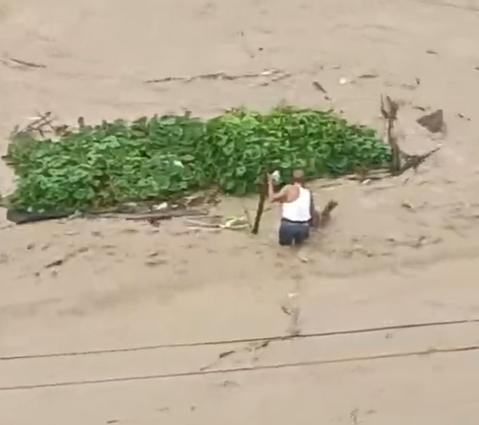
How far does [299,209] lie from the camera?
12516 millimetres

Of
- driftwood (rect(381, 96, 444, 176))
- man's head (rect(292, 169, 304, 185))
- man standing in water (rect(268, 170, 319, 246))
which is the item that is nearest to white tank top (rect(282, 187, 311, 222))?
man standing in water (rect(268, 170, 319, 246))

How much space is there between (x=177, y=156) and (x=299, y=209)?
1.45m

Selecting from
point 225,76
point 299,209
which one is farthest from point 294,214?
point 225,76

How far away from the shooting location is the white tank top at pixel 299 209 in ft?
41.0

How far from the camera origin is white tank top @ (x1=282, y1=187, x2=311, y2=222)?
12.5 m

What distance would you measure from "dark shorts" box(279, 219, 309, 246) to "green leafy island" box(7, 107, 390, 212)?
0.74 meters

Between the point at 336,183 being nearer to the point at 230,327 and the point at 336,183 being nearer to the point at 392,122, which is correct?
the point at 392,122

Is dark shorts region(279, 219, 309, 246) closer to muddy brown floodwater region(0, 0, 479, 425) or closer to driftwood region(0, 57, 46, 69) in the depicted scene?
muddy brown floodwater region(0, 0, 479, 425)

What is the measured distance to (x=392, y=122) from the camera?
1376 cm

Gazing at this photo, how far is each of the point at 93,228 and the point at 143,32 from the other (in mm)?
2599

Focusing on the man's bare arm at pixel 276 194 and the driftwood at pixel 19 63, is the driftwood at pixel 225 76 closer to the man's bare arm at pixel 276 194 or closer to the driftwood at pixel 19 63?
the driftwood at pixel 19 63

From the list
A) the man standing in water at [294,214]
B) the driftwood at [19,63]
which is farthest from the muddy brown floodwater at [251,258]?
the man standing in water at [294,214]

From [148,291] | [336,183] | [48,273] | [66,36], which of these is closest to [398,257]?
[336,183]

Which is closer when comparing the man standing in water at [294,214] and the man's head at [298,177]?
the man standing in water at [294,214]
